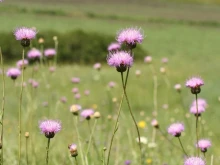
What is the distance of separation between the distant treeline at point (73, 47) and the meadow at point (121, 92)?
41 cm

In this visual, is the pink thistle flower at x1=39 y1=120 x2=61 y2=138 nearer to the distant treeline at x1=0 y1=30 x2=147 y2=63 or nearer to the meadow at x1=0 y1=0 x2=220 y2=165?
the meadow at x1=0 y1=0 x2=220 y2=165

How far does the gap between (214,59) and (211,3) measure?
41.6 meters

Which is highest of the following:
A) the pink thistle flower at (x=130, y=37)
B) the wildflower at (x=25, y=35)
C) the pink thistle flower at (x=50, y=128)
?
the wildflower at (x=25, y=35)

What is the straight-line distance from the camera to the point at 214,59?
20.6 m

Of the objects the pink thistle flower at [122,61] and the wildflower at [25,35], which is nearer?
the pink thistle flower at [122,61]

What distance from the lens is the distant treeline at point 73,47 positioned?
1733cm

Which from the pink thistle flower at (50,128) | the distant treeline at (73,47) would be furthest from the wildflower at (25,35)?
the distant treeline at (73,47)

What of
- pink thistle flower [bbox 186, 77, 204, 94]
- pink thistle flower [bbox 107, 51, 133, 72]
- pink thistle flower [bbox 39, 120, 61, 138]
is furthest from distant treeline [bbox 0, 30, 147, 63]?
pink thistle flower [bbox 107, 51, 133, 72]

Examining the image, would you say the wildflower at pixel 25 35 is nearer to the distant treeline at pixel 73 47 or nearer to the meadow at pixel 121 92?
the meadow at pixel 121 92

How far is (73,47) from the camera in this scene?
18.2 m

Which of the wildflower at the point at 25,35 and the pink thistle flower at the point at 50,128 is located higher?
the wildflower at the point at 25,35

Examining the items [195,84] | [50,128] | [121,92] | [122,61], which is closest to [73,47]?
[121,92]

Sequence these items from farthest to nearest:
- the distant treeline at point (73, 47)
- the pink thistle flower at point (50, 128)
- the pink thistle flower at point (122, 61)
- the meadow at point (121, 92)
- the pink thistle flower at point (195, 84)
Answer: the distant treeline at point (73, 47)
the meadow at point (121, 92)
the pink thistle flower at point (195, 84)
the pink thistle flower at point (50, 128)
the pink thistle flower at point (122, 61)

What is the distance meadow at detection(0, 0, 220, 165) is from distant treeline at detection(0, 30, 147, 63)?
0.41 meters
